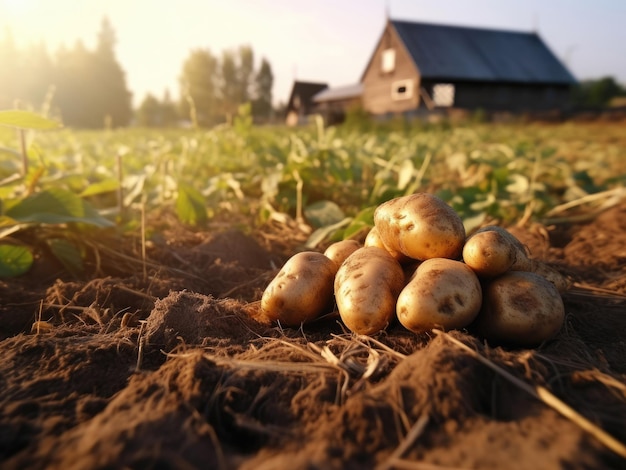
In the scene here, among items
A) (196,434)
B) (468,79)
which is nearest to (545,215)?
(196,434)

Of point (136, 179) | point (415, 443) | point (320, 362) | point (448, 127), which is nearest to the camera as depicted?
point (415, 443)

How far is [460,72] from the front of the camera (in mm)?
23484

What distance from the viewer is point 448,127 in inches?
551

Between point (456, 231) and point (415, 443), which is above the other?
point (456, 231)

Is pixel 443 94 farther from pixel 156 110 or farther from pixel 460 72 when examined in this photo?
pixel 156 110

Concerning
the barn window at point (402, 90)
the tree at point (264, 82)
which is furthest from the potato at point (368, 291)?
the tree at point (264, 82)

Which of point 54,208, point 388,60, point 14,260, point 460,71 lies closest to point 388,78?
point 388,60

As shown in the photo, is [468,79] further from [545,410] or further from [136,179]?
[545,410]

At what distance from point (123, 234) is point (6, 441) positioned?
1.95m

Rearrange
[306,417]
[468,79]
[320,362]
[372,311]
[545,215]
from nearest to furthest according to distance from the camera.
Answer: [306,417], [320,362], [372,311], [545,215], [468,79]

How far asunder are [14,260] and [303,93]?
42410 millimetres

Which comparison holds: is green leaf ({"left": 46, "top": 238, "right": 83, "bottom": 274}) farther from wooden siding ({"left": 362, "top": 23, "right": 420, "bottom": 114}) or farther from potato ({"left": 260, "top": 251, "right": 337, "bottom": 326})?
wooden siding ({"left": 362, "top": 23, "right": 420, "bottom": 114})

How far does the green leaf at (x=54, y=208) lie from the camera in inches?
93.2

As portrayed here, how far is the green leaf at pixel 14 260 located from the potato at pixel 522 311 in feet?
7.17
